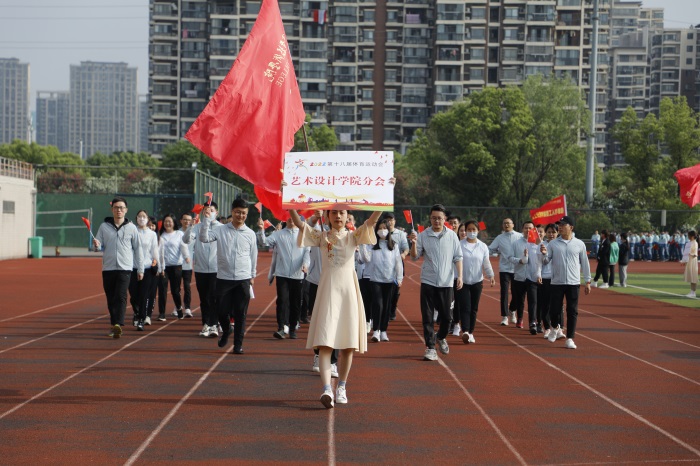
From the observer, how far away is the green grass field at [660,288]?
23.9 m

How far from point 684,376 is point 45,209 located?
4389 centimetres

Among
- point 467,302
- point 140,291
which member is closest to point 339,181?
point 467,302

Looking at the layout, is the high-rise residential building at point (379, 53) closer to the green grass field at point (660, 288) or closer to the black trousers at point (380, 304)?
the green grass field at point (660, 288)

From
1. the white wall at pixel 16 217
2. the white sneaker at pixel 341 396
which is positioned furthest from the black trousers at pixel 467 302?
the white wall at pixel 16 217

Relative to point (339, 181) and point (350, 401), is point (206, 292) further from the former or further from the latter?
point (339, 181)

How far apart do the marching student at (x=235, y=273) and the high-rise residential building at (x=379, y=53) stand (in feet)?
277

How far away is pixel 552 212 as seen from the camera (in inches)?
631

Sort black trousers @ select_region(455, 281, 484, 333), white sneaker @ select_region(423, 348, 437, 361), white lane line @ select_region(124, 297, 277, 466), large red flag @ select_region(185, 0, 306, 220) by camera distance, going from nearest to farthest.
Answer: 1. white lane line @ select_region(124, 297, 277, 466)
2. large red flag @ select_region(185, 0, 306, 220)
3. white sneaker @ select_region(423, 348, 437, 361)
4. black trousers @ select_region(455, 281, 484, 333)

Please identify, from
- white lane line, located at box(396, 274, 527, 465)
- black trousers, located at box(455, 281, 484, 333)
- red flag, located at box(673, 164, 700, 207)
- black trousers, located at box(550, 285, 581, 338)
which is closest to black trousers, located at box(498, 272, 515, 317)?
black trousers, located at box(455, 281, 484, 333)

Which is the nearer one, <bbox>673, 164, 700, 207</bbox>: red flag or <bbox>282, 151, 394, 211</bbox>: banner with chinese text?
<bbox>282, 151, 394, 211</bbox>: banner with chinese text

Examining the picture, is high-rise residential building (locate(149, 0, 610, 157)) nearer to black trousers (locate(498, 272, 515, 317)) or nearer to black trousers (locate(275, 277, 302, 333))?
black trousers (locate(498, 272, 515, 317))

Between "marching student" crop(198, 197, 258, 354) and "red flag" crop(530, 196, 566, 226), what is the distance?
19.3ft

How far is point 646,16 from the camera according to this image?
17388 centimetres

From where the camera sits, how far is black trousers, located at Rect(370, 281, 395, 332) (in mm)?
13390
